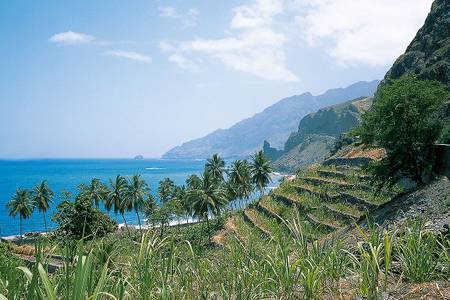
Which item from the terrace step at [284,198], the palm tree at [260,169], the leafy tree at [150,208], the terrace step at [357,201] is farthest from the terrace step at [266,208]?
the palm tree at [260,169]

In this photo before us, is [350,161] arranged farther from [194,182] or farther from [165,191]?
[165,191]

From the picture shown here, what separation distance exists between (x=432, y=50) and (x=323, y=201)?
3121 cm

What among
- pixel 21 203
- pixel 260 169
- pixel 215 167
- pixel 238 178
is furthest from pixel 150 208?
pixel 21 203

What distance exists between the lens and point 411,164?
→ 24.8m

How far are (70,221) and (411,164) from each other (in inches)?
1461

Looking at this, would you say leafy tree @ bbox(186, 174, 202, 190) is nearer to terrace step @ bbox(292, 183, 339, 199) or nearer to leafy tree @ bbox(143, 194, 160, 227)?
leafy tree @ bbox(143, 194, 160, 227)

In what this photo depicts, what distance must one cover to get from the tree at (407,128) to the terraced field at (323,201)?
3813 millimetres

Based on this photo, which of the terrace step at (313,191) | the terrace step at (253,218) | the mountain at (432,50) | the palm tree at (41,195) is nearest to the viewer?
the terrace step at (313,191)

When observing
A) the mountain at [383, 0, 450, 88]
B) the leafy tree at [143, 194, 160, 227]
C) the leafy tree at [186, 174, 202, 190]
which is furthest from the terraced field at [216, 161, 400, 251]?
the leafy tree at [143, 194, 160, 227]

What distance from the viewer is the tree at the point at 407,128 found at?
23875mm

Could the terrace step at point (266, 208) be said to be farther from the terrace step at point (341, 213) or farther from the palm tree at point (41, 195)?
the palm tree at point (41, 195)

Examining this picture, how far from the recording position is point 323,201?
130ft

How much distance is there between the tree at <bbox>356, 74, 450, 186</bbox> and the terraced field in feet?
12.5

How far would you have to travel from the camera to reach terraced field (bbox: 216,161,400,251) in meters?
33.2
